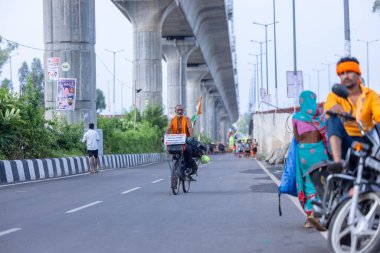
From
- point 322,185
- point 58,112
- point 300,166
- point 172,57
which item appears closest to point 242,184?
point 300,166

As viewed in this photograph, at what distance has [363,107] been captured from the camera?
683cm

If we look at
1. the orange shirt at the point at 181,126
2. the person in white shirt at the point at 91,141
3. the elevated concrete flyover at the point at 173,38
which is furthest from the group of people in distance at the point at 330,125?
the elevated concrete flyover at the point at 173,38

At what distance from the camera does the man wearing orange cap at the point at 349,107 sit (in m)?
6.80

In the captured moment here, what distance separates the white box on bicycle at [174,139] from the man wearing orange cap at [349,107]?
804 cm

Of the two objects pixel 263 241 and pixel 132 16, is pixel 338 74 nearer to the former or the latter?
pixel 263 241

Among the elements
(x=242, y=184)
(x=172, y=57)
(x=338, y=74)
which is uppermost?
(x=172, y=57)

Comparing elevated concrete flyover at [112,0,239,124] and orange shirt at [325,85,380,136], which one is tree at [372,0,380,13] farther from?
orange shirt at [325,85,380,136]

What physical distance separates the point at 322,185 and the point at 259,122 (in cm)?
3989

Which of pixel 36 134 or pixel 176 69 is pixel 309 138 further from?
pixel 176 69

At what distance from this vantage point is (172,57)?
7075cm

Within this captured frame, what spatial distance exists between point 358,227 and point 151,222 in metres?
4.37

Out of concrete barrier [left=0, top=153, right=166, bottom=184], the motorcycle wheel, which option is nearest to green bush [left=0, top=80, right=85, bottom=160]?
concrete barrier [left=0, top=153, right=166, bottom=184]

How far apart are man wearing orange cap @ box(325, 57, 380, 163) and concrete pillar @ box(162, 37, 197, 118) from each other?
195 ft

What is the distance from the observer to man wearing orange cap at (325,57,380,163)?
6.80 metres
